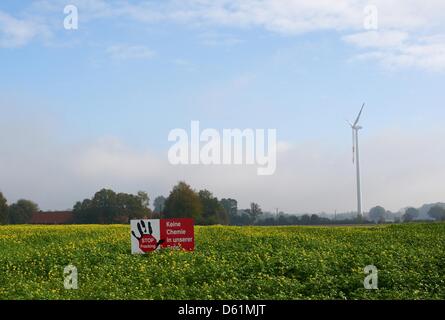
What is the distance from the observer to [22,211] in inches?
3922

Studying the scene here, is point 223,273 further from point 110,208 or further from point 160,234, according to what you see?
point 110,208

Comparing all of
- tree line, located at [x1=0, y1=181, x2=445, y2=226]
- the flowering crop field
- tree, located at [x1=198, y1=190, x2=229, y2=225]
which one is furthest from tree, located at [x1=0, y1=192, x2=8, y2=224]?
the flowering crop field

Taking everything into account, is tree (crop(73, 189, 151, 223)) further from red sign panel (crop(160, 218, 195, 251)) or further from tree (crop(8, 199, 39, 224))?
red sign panel (crop(160, 218, 195, 251))

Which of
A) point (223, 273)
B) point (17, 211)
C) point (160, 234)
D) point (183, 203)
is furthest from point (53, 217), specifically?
point (223, 273)

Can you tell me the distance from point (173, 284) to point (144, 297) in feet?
6.65

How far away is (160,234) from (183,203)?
5382 cm

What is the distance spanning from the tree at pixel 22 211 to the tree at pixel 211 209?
33.4m

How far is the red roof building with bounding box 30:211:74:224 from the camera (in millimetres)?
88844

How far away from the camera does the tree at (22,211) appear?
9504 cm

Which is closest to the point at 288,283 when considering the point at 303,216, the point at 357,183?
the point at 357,183

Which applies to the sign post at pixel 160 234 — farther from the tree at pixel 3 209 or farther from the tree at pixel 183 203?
the tree at pixel 3 209

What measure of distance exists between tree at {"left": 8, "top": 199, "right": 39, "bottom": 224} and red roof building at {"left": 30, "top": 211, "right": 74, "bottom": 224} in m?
1.99

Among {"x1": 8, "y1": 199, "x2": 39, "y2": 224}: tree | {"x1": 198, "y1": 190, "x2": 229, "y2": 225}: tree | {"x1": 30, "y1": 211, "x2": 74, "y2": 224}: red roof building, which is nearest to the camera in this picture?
{"x1": 198, "y1": 190, "x2": 229, "y2": 225}: tree

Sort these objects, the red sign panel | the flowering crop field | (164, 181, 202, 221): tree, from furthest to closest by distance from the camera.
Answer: (164, 181, 202, 221): tree < the red sign panel < the flowering crop field
